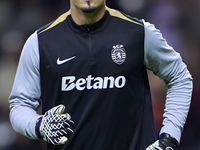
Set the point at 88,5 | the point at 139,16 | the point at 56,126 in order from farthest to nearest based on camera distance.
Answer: the point at 139,16 → the point at 88,5 → the point at 56,126

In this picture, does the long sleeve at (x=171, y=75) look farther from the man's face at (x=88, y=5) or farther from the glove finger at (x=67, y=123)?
the glove finger at (x=67, y=123)

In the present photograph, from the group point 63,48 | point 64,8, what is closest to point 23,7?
point 64,8

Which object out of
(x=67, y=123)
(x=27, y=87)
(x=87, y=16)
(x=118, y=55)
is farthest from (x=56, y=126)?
(x=87, y=16)

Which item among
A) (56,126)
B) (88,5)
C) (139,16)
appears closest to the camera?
(56,126)

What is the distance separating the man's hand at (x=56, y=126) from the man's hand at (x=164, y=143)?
17.3 inches

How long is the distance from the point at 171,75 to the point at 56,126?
2.32 feet

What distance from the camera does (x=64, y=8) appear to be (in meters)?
6.01

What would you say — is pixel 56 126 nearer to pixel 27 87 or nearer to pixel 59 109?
pixel 59 109

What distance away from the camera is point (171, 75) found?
9.22ft

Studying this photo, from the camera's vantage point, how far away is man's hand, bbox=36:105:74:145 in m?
2.59

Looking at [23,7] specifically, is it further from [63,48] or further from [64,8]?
[63,48]

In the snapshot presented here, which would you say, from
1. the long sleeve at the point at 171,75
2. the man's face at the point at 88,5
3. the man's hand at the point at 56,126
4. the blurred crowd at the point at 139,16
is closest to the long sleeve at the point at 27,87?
the man's hand at the point at 56,126

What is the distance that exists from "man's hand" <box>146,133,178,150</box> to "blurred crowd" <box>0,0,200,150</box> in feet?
8.63

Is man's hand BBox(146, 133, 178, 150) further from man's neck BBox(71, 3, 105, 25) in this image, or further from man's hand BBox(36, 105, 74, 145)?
man's neck BBox(71, 3, 105, 25)
